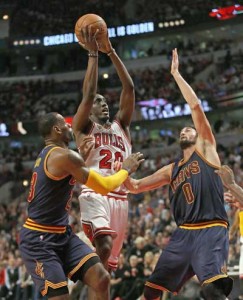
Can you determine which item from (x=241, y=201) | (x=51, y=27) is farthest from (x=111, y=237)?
(x=51, y=27)

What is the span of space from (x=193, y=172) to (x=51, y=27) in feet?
99.6

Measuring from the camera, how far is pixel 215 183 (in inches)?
290

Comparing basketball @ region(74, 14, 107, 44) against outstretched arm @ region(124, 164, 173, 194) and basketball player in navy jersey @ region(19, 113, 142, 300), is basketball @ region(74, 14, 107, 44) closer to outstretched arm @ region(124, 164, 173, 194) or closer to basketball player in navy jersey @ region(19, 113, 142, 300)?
basketball player in navy jersey @ region(19, 113, 142, 300)

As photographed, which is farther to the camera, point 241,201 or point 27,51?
point 27,51

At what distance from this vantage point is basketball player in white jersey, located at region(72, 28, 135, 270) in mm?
7477

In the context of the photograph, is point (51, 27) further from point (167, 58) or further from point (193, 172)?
point (193, 172)

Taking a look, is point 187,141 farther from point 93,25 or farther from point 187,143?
point 93,25

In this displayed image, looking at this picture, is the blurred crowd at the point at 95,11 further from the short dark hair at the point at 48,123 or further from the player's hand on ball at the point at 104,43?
the short dark hair at the point at 48,123

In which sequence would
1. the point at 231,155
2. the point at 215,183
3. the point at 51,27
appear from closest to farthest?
1. the point at 215,183
2. the point at 231,155
3. the point at 51,27

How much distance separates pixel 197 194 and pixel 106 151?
3.98 ft

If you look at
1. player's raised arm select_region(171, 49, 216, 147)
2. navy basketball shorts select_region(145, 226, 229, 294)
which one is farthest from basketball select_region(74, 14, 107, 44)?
navy basketball shorts select_region(145, 226, 229, 294)

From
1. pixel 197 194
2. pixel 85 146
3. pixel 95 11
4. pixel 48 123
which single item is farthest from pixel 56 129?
pixel 95 11

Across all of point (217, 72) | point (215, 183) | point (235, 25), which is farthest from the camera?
point (235, 25)

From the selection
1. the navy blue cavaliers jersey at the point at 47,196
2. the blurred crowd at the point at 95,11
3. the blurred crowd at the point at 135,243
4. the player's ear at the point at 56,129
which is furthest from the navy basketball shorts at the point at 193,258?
the blurred crowd at the point at 95,11
